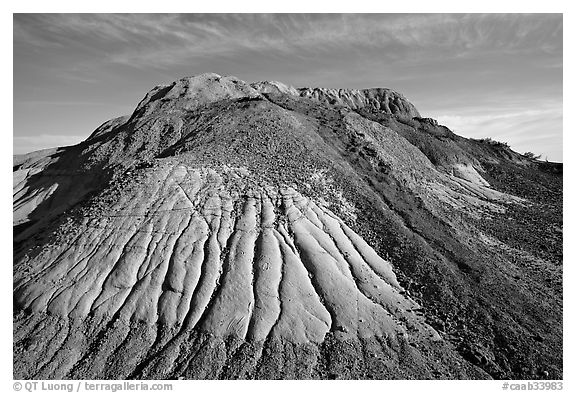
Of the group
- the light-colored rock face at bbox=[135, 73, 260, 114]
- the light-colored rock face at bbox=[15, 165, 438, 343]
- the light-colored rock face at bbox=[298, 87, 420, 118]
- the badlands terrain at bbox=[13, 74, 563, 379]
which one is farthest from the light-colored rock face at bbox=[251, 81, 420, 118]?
the light-colored rock face at bbox=[15, 165, 438, 343]

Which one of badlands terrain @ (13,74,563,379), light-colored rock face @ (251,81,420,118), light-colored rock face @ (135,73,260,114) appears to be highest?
light-colored rock face @ (251,81,420,118)

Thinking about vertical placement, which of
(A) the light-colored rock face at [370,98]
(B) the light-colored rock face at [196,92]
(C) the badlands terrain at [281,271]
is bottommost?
(C) the badlands terrain at [281,271]

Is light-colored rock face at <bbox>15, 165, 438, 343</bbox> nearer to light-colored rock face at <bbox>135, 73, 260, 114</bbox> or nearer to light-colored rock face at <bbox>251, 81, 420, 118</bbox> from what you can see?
light-colored rock face at <bbox>135, 73, 260, 114</bbox>

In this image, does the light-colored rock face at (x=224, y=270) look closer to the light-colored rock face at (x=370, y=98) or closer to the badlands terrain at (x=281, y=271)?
the badlands terrain at (x=281, y=271)

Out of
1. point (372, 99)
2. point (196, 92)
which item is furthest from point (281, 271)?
point (372, 99)

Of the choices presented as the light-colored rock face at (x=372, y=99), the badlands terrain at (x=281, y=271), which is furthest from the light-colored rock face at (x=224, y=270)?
the light-colored rock face at (x=372, y=99)
